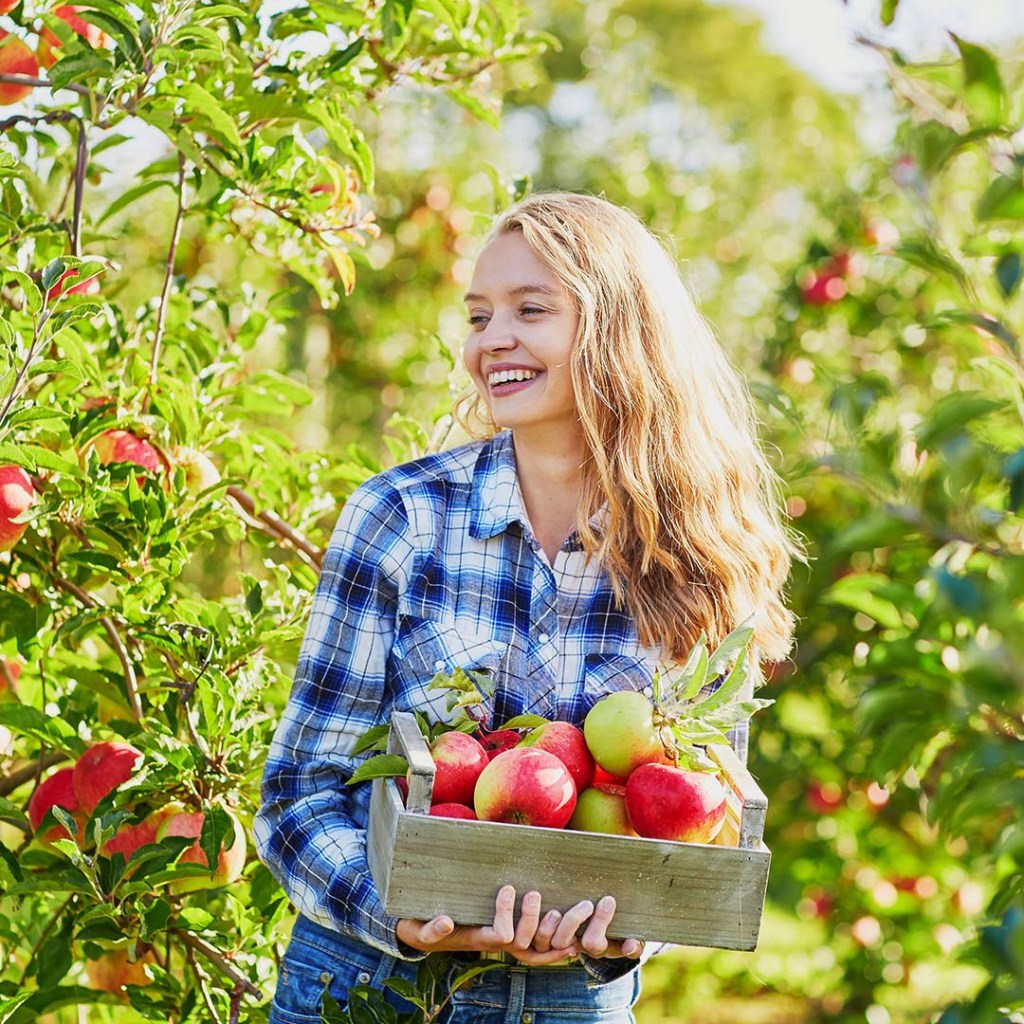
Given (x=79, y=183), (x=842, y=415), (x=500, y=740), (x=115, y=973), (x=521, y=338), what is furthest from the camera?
(x=115, y=973)

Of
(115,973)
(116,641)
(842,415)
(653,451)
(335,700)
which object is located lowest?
(115,973)

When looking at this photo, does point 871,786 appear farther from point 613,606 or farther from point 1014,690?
point 1014,690

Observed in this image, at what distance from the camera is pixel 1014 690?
779mm

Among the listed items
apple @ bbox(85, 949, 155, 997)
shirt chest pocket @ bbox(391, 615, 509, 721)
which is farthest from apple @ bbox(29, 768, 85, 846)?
shirt chest pocket @ bbox(391, 615, 509, 721)

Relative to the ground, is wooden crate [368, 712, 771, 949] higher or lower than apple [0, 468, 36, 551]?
lower

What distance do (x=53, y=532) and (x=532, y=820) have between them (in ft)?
2.91

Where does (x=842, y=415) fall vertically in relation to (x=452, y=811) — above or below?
above

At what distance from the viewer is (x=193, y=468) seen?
191 centimetres

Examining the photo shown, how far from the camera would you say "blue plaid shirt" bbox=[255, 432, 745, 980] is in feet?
5.02

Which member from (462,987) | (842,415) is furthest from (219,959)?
(842,415)

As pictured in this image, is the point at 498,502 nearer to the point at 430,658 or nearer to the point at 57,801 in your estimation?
the point at 430,658

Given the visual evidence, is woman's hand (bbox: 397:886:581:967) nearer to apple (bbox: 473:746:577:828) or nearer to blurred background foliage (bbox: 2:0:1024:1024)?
apple (bbox: 473:746:577:828)

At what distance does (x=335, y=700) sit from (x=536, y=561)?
0.98 feet

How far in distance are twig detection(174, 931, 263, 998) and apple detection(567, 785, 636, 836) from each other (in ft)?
1.97
